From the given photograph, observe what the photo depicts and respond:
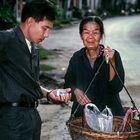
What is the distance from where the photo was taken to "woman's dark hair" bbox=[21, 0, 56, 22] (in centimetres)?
336

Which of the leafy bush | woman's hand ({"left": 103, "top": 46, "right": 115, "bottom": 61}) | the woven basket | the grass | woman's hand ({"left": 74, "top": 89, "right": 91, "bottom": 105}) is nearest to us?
the woven basket

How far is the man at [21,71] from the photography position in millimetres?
3324

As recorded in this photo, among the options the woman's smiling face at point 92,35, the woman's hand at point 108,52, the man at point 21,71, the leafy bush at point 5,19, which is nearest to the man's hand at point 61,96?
the man at point 21,71

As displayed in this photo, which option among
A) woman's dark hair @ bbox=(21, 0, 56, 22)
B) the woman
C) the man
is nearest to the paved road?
the woman

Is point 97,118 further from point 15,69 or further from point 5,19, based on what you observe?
point 5,19

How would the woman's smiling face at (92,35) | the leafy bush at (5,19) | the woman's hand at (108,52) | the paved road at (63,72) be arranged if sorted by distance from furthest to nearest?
1. the leafy bush at (5,19)
2. the paved road at (63,72)
3. the woman's smiling face at (92,35)
4. the woman's hand at (108,52)

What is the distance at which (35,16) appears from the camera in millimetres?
3357

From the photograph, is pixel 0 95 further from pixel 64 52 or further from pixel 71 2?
pixel 71 2

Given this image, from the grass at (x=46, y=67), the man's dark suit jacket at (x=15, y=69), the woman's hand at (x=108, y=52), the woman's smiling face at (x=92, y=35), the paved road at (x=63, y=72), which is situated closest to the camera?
the man's dark suit jacket at (x=15, y=69)

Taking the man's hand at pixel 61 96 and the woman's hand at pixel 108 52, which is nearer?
the man's hand at pixel 61 96

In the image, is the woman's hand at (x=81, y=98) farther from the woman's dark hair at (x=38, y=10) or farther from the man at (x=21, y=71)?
the woman's dark hair at (x=38, y=10)

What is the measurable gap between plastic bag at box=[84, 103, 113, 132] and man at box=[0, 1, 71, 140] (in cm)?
64

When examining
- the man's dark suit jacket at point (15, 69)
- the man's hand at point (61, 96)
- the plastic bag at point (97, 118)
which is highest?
the man's dark suit jacket at point (15, 69)

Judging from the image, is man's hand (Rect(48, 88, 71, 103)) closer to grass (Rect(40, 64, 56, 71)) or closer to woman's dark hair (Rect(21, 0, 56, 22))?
woman's dark hair (Rect(21, 0, 56, 22))
